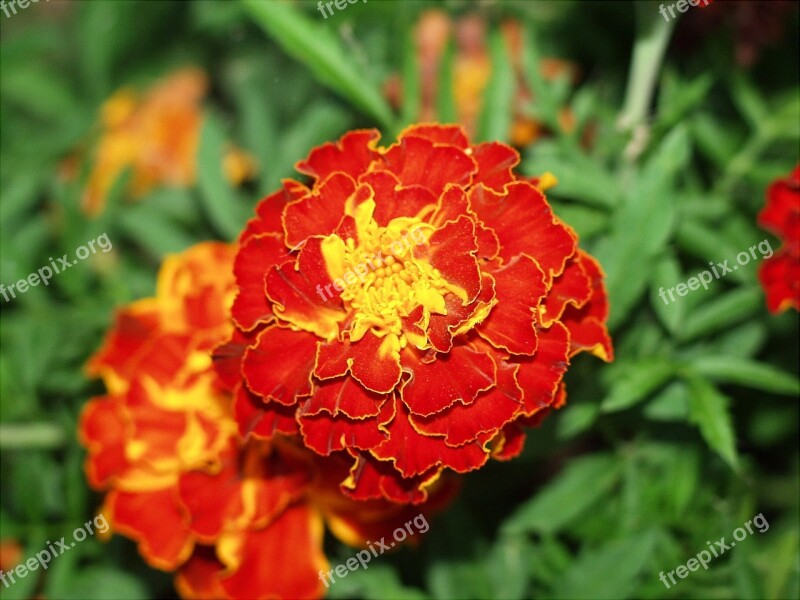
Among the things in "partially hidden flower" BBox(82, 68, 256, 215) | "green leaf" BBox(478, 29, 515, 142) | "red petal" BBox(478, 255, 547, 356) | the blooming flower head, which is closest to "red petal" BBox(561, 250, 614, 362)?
the blooming flower head

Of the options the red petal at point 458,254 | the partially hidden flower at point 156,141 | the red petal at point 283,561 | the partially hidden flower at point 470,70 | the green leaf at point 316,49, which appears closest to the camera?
the red petal at point 458,254

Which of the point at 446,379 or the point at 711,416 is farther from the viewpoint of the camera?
the point at 711,416

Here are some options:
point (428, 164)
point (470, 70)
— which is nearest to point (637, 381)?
point (428, 164)

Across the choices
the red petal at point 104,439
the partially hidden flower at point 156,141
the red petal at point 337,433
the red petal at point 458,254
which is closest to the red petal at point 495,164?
the red petal at point 458,254

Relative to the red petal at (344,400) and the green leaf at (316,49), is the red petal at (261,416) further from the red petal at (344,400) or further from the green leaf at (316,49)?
the green leaf at (316,49)

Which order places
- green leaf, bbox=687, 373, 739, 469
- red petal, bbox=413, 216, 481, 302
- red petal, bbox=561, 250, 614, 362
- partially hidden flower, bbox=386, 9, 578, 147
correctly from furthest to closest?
1. partially hidden flower, bbox=386, 9, 578, 147
2. green leaf, bbox=687, 373, 739, 469
3. red petal, bbox=561, 250, 614, 362
4. red petal, bbox=413, 216, 481, 302

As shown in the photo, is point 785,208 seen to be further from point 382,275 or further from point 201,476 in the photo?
point 201,476

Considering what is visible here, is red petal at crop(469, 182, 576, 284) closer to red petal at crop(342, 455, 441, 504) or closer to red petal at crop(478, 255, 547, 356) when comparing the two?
red petal at crop(478, 255, 547, 356)
